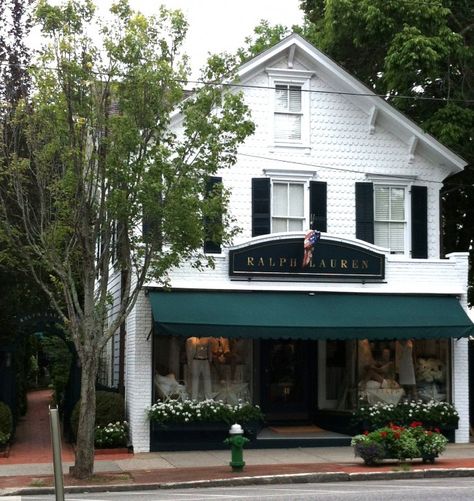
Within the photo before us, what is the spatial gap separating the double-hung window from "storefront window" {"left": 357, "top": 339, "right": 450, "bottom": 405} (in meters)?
2.35

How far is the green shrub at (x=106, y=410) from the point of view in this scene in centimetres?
1959

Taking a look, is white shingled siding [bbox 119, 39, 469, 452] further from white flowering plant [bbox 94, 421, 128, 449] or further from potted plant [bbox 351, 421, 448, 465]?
potted plant [bbox 351, 421, 448, 465]

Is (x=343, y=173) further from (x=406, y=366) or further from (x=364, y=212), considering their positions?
(x=406, y=366)

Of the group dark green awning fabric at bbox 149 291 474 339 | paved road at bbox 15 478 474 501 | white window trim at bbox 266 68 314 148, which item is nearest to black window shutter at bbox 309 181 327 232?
white window trim at bbox 266 68 314 148

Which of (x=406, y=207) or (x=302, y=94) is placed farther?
(x=406, y=207)

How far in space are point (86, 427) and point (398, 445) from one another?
5.73 m

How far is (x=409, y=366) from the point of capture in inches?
848

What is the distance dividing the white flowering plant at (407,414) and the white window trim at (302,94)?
6.41 meters

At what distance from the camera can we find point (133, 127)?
50.4ft

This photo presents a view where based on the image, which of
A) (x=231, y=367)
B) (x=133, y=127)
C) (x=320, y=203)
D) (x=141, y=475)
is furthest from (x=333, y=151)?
(x=141, y=475)

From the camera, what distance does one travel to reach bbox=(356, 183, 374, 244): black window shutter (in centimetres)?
2159

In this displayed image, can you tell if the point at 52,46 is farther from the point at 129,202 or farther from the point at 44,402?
the point at 44,402

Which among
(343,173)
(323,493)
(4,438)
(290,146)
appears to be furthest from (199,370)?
(323,493)

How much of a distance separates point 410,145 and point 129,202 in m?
9.34
